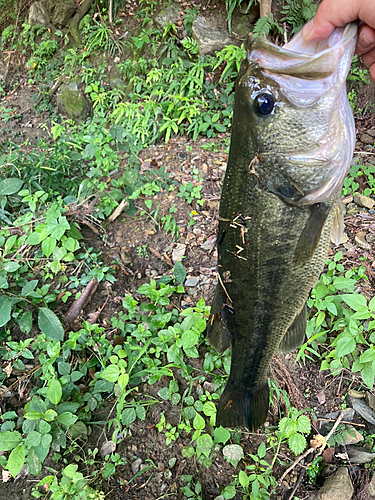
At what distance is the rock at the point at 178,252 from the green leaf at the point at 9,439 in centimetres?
192

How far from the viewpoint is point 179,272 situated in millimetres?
3107

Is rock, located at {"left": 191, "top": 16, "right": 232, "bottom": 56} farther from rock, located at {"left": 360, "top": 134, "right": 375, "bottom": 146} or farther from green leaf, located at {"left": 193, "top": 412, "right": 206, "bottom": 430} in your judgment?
green leaf, located at {"left": 193, "top": 412, "right": 206, "bottom": 430}

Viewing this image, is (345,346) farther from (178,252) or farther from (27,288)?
(27,288)

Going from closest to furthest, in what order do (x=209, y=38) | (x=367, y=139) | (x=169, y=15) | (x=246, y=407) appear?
(x=246, y=407) < (x=367, y=139) < (x=209, y=38) < (x=169, y=15)

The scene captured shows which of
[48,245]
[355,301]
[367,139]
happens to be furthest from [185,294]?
[367,139]

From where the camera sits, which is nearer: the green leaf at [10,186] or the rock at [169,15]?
the green leaf at [10,186]

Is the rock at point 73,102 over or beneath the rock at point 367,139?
beneath

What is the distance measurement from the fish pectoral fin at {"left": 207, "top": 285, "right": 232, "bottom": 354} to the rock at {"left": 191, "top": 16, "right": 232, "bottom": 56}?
398cm

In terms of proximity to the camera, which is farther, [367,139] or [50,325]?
[367,139]

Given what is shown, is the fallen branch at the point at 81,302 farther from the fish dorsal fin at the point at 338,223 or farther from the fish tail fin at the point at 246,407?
the fish dorsal fin at the point at 338,223

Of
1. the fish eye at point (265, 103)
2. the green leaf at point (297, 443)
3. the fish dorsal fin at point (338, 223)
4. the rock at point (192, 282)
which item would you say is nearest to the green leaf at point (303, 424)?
the green leaf at point (297, 443)

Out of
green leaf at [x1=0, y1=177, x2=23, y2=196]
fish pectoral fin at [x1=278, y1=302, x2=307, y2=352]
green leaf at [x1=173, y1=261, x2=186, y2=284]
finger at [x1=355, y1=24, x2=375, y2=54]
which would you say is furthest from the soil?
finger at [x1=355, y1=24, x2=375, y2=54]

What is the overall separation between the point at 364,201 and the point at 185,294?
204 centimetres

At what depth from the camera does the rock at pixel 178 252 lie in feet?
11.1
